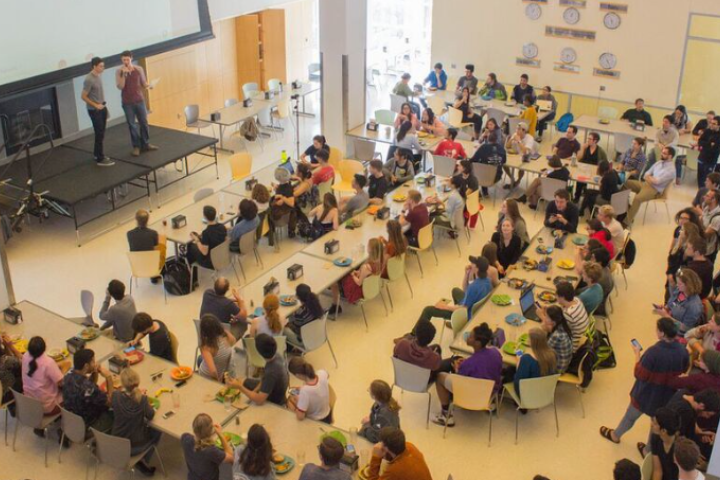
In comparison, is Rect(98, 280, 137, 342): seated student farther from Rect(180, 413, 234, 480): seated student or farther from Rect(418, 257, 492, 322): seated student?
Rect(418, 257, 492, 322): seated student

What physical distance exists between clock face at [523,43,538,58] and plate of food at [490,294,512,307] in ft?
32.3

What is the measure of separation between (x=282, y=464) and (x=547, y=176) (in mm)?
7606

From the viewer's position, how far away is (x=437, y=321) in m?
10.2

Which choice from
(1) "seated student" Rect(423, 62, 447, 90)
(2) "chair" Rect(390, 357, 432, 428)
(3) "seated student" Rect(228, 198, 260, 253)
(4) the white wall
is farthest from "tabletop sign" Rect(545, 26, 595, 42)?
(2) "chair" Rect(390, 357, 432, 428)

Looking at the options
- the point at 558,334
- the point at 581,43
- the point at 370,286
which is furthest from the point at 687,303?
the point at 581,43

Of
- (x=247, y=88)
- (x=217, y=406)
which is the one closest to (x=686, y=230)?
(x=217, y=406)

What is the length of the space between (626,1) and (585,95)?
6.84ft

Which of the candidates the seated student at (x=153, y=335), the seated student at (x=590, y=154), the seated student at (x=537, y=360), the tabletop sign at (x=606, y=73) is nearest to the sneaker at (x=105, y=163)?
the seated student at (x=153, y=335)

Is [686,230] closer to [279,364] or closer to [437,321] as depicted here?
[437,321]

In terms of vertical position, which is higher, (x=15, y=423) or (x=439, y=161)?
(x=439, y=161)

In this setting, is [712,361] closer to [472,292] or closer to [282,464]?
[472,292]

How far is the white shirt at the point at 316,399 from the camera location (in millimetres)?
7047

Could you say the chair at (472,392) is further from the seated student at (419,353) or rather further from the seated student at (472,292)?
the seated student at (472,292)

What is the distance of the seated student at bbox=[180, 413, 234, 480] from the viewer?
21.1 ft
